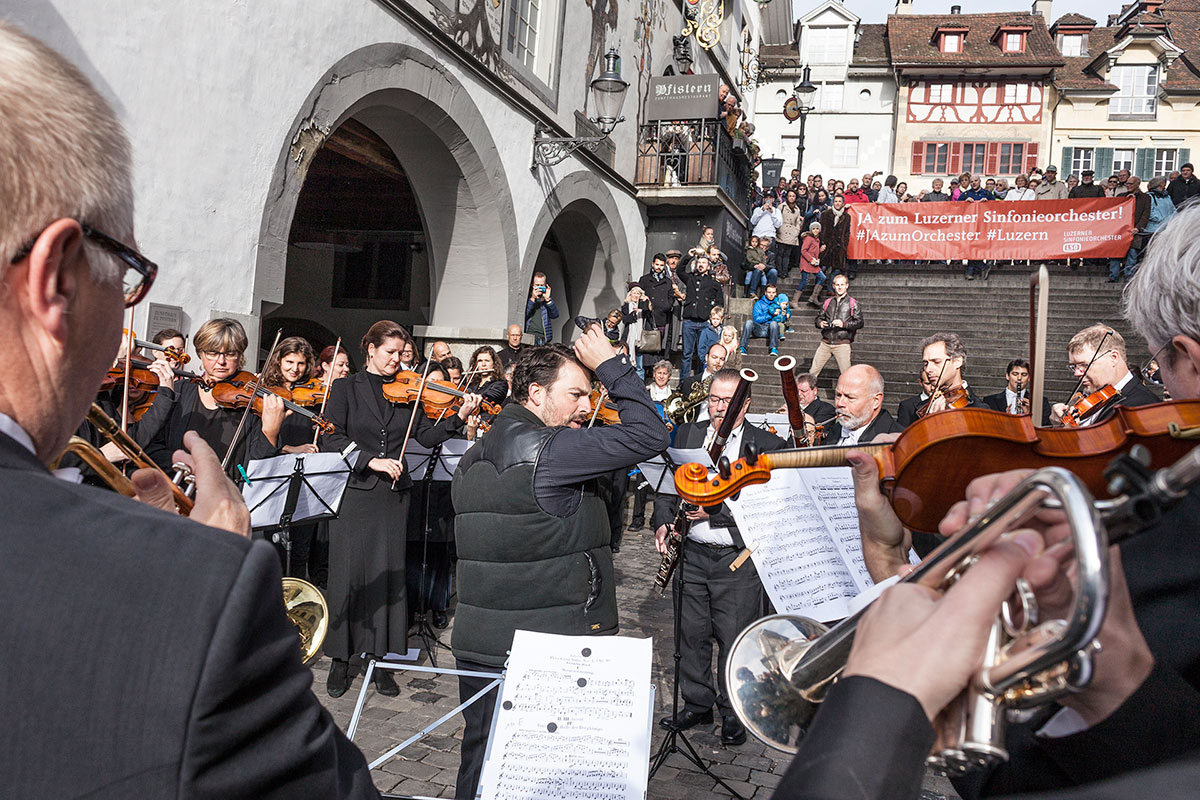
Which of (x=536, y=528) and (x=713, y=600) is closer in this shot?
(x=536, y=528)

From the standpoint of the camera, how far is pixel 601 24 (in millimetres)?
13492

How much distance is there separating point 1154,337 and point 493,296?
986 centimetres

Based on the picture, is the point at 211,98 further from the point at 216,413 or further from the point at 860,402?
the point at 860,402

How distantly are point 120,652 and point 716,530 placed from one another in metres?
4.14

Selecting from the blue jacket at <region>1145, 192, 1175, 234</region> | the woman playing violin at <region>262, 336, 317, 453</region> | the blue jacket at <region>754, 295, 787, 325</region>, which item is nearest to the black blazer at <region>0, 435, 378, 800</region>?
the woman playing violin at <region>262, 336, 317, 453</region>

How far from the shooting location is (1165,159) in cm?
3350

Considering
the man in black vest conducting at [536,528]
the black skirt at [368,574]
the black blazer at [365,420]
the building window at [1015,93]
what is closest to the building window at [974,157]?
the building window at [1015,93]

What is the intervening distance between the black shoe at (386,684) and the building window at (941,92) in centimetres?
3668

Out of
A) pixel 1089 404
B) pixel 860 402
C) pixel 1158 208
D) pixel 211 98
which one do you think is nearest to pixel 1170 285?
pixel 860 402

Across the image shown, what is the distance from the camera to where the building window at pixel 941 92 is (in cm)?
3497

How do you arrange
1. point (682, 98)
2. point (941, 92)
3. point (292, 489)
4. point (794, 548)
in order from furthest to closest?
point (941, 92)
point (682, 98)
point (292, 489)
point (794, 548)

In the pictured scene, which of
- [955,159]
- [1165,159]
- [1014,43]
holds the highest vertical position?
[1014,43]

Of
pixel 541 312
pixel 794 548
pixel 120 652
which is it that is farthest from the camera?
pixel 541 312

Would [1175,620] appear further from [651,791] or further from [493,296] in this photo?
[493,296]
